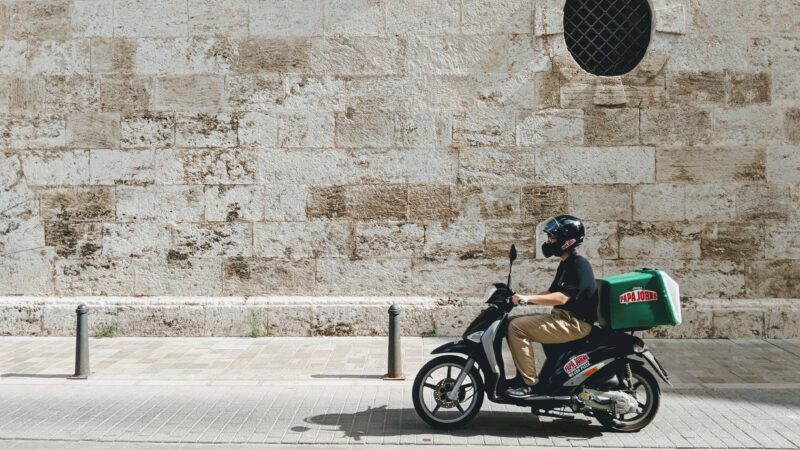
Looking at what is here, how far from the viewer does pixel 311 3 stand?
32.1ft

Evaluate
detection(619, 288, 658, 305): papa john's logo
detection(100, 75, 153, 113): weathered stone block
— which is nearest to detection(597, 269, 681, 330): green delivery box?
detection(619, 288, 658, 305): papa john's logo

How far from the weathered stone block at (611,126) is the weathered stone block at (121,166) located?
18.1 feet

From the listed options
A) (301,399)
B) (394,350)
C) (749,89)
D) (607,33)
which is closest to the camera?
(301,399)

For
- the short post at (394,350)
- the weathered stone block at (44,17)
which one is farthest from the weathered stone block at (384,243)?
the weathered stone block at (44,17)

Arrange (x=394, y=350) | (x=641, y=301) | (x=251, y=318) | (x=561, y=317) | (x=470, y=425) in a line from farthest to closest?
1. (x=251, y=318)
2. (x=394, y=350)
3. (x=470, y=425)
4. (x=561, y=317)
5. (x=641, y=301)

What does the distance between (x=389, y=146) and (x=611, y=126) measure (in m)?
2.79

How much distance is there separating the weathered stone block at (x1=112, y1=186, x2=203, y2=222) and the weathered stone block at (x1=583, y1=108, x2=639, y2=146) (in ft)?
16.2

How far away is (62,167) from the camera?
983 cm

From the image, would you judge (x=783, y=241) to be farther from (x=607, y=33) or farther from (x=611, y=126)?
(x=607, y=33)

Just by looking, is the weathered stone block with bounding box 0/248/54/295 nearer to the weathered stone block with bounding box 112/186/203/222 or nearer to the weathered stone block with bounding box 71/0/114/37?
the weathered stone block with bounding box 112/186/203/222

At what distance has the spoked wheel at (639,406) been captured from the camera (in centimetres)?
580

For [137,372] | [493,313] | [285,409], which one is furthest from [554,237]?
[137,372]

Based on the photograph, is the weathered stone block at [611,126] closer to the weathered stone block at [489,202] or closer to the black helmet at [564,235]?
the weathered stone block at [489,202]

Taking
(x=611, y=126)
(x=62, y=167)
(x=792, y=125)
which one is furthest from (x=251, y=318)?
(x=792, y=125)
